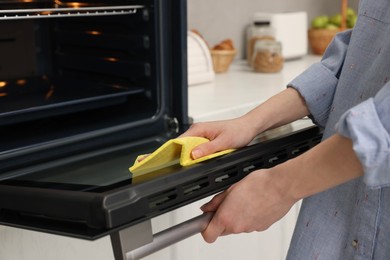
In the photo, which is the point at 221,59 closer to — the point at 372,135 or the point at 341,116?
the point at 341,116

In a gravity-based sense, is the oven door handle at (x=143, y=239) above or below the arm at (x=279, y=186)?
below

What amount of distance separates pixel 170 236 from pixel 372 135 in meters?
0.30

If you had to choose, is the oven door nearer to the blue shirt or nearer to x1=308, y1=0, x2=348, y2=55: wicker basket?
the blue shirt

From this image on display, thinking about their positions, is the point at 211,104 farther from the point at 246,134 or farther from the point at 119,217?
the point at 119,217

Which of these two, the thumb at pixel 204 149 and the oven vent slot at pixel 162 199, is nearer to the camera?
the oven vent slot at pixel 162 199

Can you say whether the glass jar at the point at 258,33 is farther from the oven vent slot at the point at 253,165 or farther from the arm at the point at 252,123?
the oven vent slot at the point at 253,165

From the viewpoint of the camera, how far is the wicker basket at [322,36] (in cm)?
258

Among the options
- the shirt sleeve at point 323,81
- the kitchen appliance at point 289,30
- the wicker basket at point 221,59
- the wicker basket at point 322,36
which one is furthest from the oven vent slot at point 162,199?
the wicker basket at point 322,36

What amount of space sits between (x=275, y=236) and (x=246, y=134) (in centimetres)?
61

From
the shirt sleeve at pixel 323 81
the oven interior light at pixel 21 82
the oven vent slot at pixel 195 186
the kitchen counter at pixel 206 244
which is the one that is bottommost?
the kitchen counter at pixel 206 244

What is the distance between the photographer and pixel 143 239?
86cm

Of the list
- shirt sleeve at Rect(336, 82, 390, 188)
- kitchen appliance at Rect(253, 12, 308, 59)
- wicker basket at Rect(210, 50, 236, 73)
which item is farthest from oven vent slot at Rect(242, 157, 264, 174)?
kitchen appliance at Rect(253, 12, 308, 59)

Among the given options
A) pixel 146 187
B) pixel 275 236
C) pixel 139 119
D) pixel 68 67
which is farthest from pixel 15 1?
pixel 275 236

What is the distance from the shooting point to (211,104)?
157 cm
